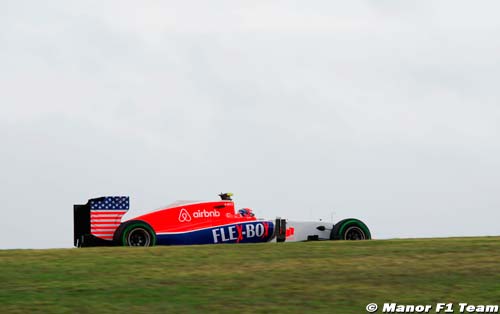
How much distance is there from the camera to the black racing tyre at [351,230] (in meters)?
20.5

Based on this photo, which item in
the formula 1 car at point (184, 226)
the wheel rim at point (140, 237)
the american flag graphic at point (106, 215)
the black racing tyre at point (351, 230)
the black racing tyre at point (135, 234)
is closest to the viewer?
the black racing tyre at point (135, 234)

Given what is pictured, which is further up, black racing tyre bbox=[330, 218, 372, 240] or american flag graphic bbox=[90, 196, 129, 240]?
american flag graphic bbox=[90, 196, 129, 240]

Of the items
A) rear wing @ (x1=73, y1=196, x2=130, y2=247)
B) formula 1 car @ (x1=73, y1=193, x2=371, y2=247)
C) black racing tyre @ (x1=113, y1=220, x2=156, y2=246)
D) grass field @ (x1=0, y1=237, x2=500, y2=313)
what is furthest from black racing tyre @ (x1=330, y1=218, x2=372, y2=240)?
rear wing @ (x1=73, y1=196, x2=130, y2=247)

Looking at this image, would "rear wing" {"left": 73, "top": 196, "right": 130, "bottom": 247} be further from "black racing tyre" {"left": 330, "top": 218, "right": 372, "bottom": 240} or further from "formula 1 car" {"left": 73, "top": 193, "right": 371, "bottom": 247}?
"black racing tyre" {"left": 330, "top": 218, "right": 372, "bottom": 240}

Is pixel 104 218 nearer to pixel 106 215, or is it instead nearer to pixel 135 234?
pixel 106 215

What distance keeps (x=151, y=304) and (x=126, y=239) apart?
8.94 meters

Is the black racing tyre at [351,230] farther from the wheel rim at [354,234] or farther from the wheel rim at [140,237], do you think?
the wheel rim at [140,237]

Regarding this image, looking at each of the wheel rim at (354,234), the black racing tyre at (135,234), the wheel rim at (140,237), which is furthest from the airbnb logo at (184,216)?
the wheel rim at (354,234)

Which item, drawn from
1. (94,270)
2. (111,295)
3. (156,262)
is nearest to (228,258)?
(156,262)

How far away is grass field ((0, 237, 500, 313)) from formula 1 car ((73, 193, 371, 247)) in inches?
146

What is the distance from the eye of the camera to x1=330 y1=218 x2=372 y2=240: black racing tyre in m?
20.5

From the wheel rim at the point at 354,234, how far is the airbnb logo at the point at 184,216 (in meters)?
4.13

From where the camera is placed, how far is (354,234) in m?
20.6

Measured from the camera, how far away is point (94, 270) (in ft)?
40.9
